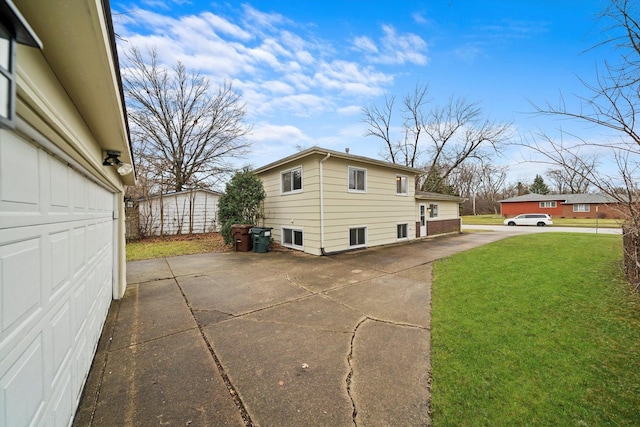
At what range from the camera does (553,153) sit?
2.57 meters

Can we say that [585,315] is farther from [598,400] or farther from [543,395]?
[543,395]

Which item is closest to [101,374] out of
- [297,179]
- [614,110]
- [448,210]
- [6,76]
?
[6,76]

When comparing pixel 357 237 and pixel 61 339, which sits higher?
pixel 61 339

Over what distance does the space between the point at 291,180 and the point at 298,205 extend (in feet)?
3.89

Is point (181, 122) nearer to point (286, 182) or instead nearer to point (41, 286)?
point (286, 182)

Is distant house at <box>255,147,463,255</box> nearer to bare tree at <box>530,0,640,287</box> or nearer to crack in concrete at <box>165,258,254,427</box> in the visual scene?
crack in concrete at <box>165,258,254,427</box>

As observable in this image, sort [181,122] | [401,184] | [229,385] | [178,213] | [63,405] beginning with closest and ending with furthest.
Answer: [63,405]
[229,385]
[401,184]
[178,213]
[181,122]

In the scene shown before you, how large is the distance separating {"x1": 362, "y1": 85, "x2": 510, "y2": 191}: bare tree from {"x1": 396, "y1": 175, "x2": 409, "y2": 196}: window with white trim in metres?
11.6

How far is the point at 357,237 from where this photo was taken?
1012 cm

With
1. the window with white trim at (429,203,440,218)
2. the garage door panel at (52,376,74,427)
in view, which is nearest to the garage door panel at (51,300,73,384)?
the garage door panel at (52,376,74,427)

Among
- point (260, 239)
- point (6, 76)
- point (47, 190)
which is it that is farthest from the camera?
point (260, 239)

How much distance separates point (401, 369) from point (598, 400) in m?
1.58

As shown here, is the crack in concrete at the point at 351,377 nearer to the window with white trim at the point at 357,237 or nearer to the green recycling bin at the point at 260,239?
the window with white trim at the point at 357,237

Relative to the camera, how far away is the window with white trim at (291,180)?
9633 millimetres
